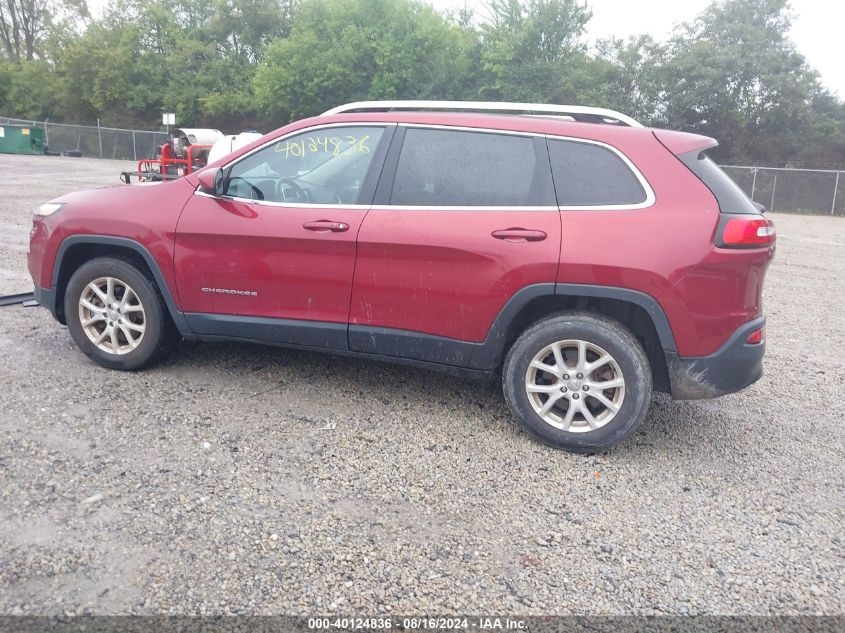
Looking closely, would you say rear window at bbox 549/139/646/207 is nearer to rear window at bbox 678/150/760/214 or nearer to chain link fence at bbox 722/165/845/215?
rear window at bbox 678/150/760/214

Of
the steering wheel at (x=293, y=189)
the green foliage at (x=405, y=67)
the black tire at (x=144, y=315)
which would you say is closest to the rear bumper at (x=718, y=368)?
the steering wheel at (x=293, y=189)

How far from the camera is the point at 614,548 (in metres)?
3.05

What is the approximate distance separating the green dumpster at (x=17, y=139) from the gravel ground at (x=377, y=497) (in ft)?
122

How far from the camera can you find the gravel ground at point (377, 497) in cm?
270

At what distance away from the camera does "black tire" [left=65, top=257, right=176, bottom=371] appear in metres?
4.62

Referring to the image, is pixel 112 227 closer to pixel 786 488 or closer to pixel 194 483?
pixel 194 483

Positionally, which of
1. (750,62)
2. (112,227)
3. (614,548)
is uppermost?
(750,62)

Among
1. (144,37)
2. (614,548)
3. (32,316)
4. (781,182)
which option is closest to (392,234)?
(614,548)

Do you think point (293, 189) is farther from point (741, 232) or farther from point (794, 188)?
point (794, 188)

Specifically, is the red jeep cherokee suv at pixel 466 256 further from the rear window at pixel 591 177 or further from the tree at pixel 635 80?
the tree at pixel 635 80

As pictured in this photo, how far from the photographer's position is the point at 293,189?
444cm

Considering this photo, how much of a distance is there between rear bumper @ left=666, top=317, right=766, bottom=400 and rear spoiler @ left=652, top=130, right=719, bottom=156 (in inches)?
38.3

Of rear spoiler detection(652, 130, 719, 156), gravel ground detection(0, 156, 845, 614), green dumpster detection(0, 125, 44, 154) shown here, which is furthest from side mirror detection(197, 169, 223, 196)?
green dumpster detection(0, 125, 44, 154)

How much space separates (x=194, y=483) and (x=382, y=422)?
1.19 m
